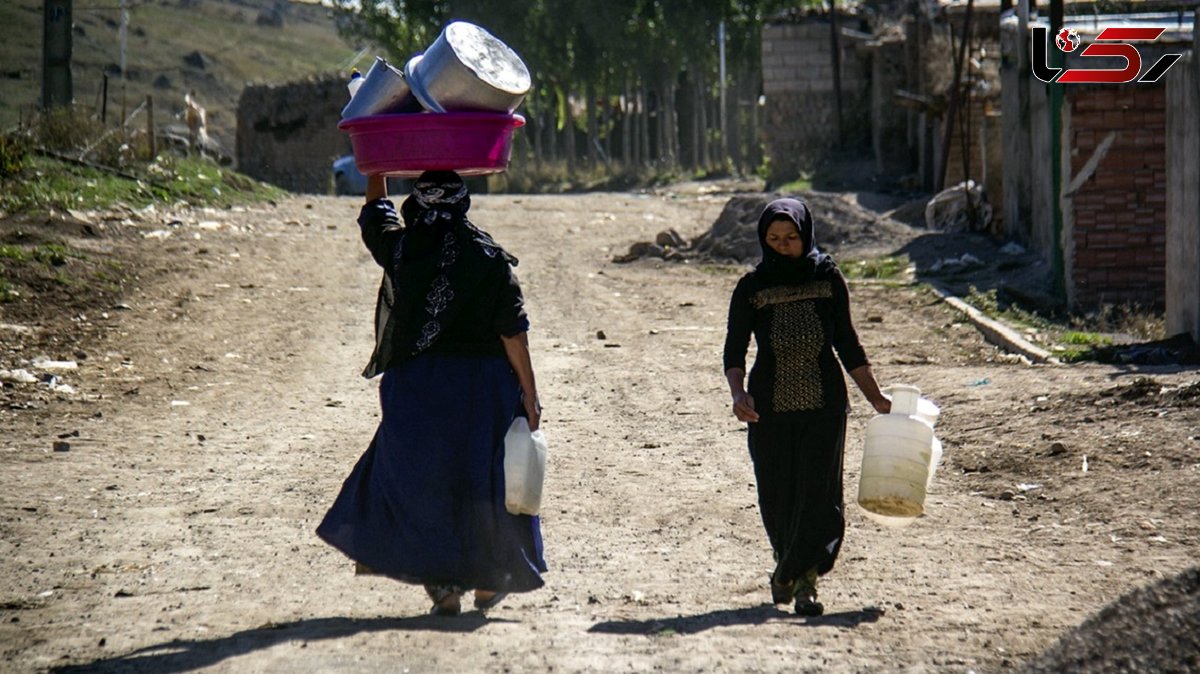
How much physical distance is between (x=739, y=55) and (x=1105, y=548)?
32.6 m

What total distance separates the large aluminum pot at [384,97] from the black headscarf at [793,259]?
113cm

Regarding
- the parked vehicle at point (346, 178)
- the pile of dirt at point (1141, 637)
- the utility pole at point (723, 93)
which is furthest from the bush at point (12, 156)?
the utility pole at point (723, 93)

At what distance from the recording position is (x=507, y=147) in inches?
183

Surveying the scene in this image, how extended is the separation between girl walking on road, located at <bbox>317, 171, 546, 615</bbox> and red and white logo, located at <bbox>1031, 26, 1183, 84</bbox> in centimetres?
854

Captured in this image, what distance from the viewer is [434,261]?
4543mm

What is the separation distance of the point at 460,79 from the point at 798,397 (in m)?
1.46

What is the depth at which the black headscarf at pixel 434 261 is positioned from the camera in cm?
454

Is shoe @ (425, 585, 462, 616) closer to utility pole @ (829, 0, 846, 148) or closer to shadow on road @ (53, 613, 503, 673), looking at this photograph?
shadow on road @ (53, 613, 503, 673)

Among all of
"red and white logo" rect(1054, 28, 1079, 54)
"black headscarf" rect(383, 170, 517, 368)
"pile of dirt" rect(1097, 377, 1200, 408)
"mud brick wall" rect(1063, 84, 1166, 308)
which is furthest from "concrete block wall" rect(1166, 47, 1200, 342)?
"black headscarf" rect(383, 170, 517, 368)

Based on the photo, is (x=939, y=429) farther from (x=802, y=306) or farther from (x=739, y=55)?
(x=739, y=55)

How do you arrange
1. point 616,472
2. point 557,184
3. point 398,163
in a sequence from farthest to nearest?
point 557,184, point 616,472, point 398,163

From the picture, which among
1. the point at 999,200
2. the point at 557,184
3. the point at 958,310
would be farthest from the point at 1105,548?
the point at 557,184

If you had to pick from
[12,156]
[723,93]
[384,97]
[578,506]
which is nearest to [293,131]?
[723,93]

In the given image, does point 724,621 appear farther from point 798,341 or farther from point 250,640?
point 250,640
